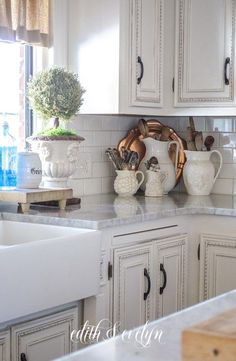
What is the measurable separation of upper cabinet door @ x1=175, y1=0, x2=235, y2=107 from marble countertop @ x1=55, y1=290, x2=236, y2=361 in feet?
8.07

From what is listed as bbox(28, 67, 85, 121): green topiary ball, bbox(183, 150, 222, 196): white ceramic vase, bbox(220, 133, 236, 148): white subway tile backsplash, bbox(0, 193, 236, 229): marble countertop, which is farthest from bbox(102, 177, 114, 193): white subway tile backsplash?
bbox(28, 67, 85, 121): green topiary ball

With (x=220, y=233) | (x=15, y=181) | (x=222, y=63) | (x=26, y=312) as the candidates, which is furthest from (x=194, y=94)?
(x=26, y=312)

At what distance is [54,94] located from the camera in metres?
2.96

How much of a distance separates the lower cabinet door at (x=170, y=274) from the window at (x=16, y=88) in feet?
2.89

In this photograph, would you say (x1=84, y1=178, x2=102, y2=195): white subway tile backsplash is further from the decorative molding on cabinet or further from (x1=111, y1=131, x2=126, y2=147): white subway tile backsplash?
the decorative molding on cabinet

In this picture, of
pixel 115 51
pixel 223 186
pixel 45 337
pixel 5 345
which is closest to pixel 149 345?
pixel 5 345

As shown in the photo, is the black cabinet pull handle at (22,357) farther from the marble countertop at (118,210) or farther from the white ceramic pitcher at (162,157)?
the white ceramic pitcher at (162,157)

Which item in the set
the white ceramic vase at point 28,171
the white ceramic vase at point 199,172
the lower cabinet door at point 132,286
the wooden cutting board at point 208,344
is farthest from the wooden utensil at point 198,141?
the wooden cutting board at point 208,344

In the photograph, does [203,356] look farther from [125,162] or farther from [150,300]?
[125,162]

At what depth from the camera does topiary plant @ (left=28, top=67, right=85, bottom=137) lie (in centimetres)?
296

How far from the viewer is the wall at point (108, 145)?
3547 millimetres

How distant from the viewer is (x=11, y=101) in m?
3.28

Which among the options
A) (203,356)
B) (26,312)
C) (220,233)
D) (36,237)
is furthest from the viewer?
(220,233)

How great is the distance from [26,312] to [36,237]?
0.58m
